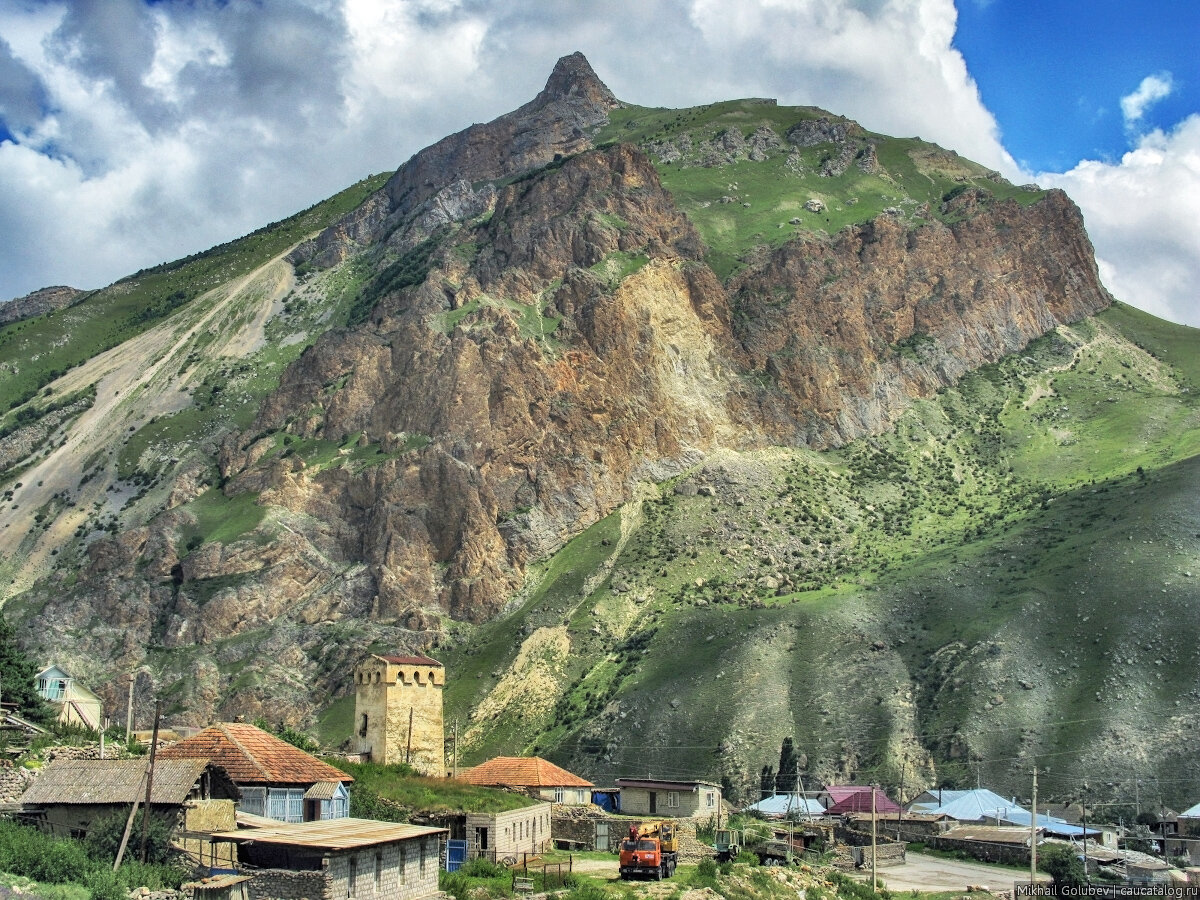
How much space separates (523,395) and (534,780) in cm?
8426

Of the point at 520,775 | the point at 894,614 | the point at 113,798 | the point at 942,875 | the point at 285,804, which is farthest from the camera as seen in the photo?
the point at 894,614

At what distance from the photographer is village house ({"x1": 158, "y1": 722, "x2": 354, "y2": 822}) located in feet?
114

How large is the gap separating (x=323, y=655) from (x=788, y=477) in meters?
49.6

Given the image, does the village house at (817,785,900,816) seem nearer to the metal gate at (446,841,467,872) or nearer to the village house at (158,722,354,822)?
the metal gate at (446,841,467,872)

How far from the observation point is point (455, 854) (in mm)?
40781

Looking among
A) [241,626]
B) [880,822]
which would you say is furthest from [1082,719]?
[241,626]

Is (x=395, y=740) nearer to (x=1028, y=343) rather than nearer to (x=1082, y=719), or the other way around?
(x=1082, y=719)

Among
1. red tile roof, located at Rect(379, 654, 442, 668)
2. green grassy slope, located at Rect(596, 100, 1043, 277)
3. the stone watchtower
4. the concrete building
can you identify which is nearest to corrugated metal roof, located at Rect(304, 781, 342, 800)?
the concrete building

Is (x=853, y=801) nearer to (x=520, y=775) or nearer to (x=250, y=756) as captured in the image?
(x=520, y=775)

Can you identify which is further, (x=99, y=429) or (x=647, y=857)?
(x=99, y=429)

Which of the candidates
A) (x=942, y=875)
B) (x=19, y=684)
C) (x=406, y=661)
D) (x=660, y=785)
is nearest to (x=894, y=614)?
(x=942, y=875)

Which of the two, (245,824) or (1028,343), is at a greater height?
(1028,343)

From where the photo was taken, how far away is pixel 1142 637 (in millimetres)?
87375

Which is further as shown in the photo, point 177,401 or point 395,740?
point 177,401
